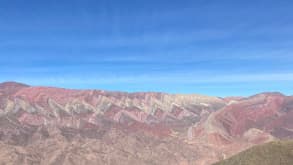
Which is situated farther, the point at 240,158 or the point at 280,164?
the point at 240,158

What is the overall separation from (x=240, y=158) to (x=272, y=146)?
769 centimetres

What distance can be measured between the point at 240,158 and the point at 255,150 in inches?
162

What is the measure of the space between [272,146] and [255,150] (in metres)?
3.86

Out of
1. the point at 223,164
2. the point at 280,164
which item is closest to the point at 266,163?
the point at 280,164

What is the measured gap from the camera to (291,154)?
103 metres

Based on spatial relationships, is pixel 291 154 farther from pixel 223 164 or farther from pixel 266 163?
pixel 223 164

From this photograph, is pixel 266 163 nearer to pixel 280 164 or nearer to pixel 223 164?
pixel 280 164

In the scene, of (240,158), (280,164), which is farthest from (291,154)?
(240,158)

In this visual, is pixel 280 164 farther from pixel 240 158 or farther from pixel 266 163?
pixel 240 158

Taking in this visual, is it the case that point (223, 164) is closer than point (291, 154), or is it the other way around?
point (291, 154)

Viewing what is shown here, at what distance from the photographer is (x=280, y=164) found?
10075 cm

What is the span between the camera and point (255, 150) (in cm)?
10956

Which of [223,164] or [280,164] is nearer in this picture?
[280,164]

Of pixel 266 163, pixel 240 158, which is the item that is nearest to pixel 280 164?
pixel 266 163
